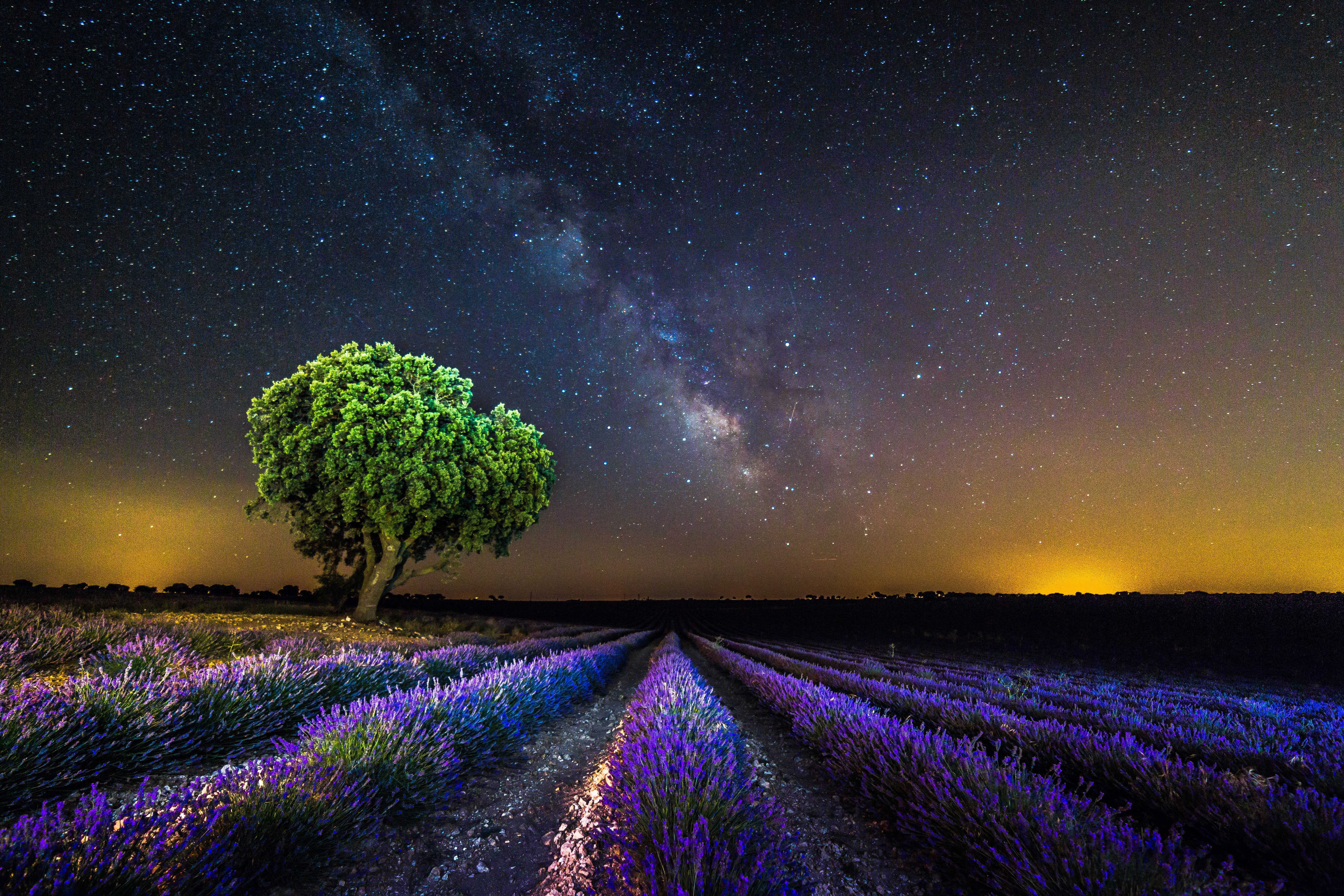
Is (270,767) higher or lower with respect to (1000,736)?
higher

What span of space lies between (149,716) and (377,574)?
1621cm

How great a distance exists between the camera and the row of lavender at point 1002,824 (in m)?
1.66

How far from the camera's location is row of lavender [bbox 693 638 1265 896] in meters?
1.66

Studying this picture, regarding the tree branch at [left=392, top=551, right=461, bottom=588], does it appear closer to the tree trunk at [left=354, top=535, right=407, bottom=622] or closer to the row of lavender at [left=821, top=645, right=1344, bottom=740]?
the tree trunk at [left=354, top=535, right=407, bottom=622]

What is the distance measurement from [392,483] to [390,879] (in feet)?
43.9

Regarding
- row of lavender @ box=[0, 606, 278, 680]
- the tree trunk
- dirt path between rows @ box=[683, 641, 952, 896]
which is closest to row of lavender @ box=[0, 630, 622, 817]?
row of lavender @ box=[0, 606, 278, 680]

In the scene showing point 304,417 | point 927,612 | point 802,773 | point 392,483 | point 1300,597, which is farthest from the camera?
point 927,612

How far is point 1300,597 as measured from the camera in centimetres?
2964

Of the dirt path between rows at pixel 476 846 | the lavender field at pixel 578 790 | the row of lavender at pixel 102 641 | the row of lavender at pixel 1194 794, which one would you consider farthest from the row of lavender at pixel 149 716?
the row of lavender at pixel 1194 794

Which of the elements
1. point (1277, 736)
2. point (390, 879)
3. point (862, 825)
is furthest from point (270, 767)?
point (1277, 736)

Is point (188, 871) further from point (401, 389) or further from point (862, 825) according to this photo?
point (401, 389)

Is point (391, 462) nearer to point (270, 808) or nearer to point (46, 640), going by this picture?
point (46, 640)

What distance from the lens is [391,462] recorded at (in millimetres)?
13570

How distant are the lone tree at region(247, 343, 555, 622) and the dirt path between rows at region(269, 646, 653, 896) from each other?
38.8 feet
